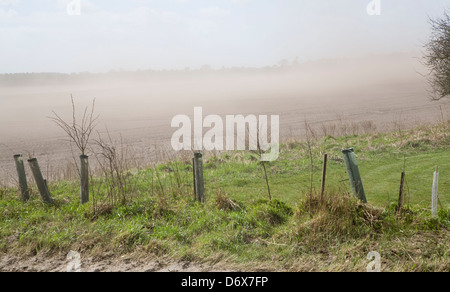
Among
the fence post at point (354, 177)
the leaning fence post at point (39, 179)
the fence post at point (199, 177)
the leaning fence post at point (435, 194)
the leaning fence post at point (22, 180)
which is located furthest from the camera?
the leaning fence post at point (22, 180)

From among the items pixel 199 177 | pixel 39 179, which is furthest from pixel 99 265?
pixel 39 179

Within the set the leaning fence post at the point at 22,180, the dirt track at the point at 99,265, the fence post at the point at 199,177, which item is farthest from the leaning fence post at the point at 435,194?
the leaning fence post at the point at 22,180

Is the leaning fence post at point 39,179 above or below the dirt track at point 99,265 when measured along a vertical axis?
above

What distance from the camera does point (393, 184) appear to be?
8664 millimetres

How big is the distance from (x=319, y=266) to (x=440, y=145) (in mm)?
9329

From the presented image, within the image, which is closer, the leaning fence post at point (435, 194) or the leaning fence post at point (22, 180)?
the leaning fence post at point (435, 194)

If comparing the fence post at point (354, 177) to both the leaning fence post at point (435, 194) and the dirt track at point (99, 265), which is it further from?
the dirt track at point (99, 265)

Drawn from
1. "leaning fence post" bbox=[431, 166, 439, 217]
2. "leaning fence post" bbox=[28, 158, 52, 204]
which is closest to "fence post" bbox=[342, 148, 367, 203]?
"leaning fence post" bbox=[431, 166, 439, 217]

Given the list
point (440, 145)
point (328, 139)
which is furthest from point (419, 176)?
point (328, 139)

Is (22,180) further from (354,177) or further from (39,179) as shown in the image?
(354,177)

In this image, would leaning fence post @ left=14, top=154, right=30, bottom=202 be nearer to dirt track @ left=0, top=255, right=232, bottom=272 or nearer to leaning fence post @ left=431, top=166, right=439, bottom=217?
dirt track @ left=0, top=255, right=232, bottom=272

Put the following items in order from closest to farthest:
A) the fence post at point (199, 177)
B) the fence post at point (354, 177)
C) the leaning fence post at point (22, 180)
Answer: the fence post at point (354, 177)
the fence post at point (199, 177)
the leaning fence post at point (22, 180)
